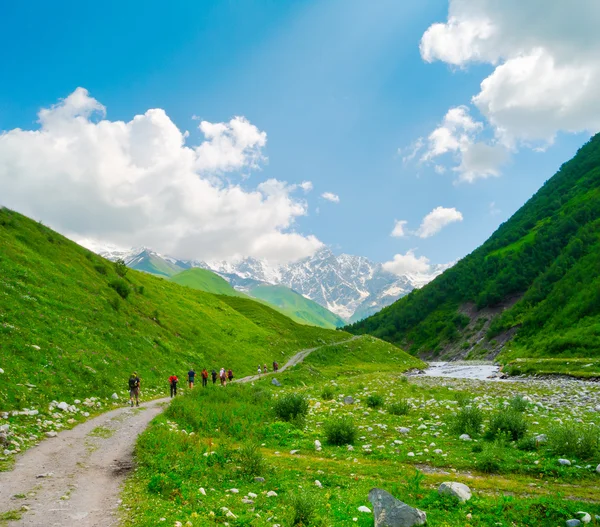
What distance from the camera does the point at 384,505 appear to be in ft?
30.5

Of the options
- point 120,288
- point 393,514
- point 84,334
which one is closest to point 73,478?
point 393,514

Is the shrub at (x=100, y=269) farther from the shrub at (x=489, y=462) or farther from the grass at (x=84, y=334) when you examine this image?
the shrub at (x=489, y=462)

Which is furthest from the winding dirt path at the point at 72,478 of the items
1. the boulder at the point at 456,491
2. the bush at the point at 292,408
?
the boulder at the point at 456,491

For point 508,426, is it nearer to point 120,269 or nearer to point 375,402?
point 375,402

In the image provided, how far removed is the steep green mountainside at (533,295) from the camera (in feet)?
282

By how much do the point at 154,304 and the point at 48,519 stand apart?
61591 millimetres

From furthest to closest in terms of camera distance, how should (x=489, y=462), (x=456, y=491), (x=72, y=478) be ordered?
(x=489, y=462) → (x=72, y=478) → (x=456, y=491)

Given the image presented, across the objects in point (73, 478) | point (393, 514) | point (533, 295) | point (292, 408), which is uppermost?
point (533, 295)

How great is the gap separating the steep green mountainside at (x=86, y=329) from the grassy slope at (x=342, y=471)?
8351mm

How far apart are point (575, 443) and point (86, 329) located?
38822 millimetres

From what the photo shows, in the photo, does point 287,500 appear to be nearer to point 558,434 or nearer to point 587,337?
point 558,434

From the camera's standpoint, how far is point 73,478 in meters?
12.4

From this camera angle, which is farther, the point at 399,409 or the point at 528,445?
the point at 399,409

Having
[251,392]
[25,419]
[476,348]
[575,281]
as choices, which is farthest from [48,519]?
[476,348]
